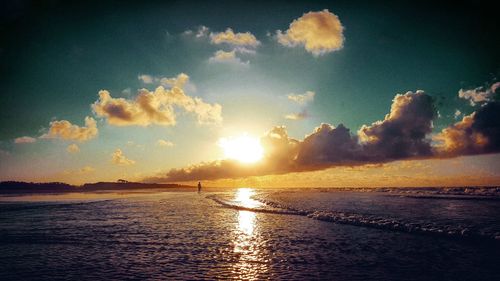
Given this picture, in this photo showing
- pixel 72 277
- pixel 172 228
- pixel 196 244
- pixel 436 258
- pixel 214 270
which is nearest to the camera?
pixel 72 277

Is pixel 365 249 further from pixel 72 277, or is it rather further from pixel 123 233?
pixel 123 233

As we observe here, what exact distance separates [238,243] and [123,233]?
7.50 metres

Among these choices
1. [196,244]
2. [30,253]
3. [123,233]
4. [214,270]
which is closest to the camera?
[214,270]

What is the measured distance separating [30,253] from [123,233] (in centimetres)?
540

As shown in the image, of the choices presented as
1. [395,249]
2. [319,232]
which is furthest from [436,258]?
[319,232]

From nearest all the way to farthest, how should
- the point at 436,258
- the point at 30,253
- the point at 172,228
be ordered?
the point at 436,258
the point at 30,253
the point at 172,228

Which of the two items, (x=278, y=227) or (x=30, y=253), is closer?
→ (x=30, y=253)

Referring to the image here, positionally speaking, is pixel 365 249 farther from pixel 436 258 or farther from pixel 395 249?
pixel 436 258

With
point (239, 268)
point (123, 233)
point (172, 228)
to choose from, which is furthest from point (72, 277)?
point (172, 228)

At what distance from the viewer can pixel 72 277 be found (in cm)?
1007

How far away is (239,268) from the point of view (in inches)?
436

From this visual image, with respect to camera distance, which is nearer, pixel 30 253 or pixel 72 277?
pixel 72 277

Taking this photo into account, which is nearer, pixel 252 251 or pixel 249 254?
pixel 249 254

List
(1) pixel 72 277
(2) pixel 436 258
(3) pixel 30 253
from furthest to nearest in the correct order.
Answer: (3) pixel 30 253
(2) pixel 436 258
(1) pixel 72 277
